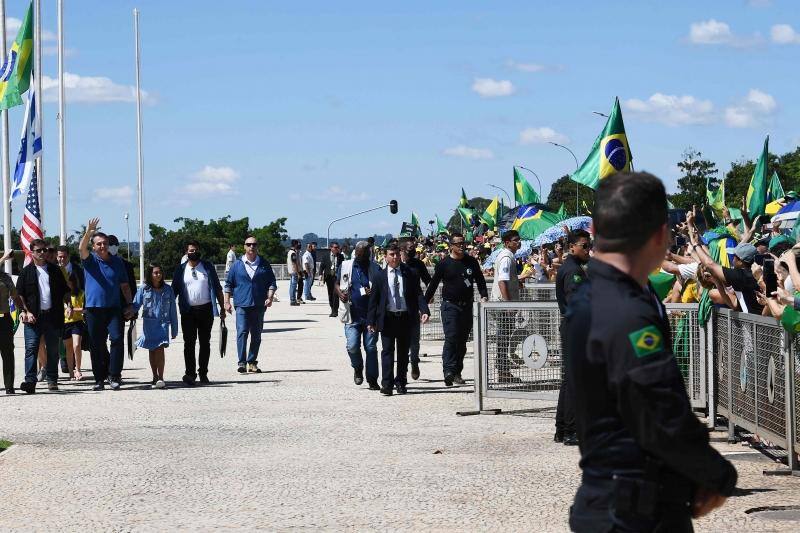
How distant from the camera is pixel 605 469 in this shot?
Result: 345cm

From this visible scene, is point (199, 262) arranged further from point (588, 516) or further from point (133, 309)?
point (588, 516)

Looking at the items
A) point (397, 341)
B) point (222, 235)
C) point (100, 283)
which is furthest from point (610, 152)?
point (222, 235)

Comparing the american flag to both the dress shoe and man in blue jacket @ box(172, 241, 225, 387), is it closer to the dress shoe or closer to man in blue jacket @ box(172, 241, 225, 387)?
man in blue jacket @ box(172, 241, 225, 387)

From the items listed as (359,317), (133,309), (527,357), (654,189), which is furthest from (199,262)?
(654,189)

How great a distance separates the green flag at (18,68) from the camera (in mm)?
23797

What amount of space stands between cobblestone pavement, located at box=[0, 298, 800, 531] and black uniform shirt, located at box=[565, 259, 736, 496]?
13.1 feet

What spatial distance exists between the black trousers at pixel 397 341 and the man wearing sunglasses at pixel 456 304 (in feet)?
2.87

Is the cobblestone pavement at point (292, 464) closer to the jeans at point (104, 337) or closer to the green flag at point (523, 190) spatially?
the jeans at point (104, 337)

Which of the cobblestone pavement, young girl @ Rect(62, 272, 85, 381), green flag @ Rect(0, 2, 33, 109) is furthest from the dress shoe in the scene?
green flag @ Rect(0, 2, 33, 109)

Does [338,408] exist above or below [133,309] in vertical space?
below

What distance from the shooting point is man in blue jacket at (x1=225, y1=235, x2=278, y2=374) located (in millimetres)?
17891

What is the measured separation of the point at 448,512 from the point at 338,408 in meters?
5.84

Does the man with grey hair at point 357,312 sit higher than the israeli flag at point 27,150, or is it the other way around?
the israeli flag at point 27,150

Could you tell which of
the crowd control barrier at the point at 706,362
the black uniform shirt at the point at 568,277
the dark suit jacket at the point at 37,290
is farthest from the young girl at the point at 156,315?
the black uniform shirt at the point at 568,277
